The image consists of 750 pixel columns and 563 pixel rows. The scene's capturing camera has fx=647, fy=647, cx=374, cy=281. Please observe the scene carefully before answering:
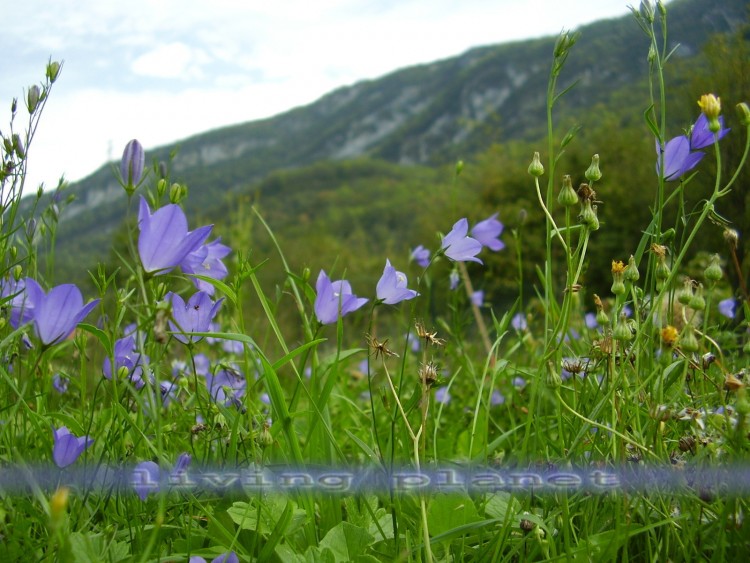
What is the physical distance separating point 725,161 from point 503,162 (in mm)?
13473

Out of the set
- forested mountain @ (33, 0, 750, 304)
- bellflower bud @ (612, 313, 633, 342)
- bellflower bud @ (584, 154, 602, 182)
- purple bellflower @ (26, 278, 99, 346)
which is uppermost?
forested mountain @ (33, 0, 750, 304)

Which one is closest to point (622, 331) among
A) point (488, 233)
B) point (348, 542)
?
point (348, 542)

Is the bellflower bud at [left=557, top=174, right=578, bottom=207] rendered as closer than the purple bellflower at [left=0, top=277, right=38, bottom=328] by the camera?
No

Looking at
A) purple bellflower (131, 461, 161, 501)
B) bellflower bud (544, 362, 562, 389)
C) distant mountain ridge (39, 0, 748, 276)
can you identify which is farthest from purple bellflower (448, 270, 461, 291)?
distant mountain ridge (39, 0, 748, 276)

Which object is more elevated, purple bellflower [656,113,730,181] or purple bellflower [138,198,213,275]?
A: purple bellflower [656,113,730,181]

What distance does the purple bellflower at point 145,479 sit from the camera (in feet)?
3.49

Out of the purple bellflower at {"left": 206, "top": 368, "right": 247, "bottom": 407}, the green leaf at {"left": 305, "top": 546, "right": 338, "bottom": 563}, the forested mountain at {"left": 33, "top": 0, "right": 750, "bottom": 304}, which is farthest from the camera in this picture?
the forested mountain at {"left": 33, "top": 0, "right": 750, "bottom": 304}

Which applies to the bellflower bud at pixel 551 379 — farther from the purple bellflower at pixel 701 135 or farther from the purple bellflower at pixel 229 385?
the purple bellflower at pixel 229 385

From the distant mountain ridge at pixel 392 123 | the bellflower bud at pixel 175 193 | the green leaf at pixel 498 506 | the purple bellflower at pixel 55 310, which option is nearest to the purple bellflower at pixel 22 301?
the purple bellflower at pixel 55 310

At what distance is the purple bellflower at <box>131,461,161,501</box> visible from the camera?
1.06 meters

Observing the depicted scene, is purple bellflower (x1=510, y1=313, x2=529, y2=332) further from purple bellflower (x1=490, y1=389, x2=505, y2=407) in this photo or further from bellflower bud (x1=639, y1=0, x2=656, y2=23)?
bellflower bud (x1=639, y1=0, x2=656, y2=23)

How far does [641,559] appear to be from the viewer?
1197 millimetres

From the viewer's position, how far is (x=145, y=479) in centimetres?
107

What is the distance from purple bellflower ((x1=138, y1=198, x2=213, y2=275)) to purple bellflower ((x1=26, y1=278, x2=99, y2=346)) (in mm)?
99
